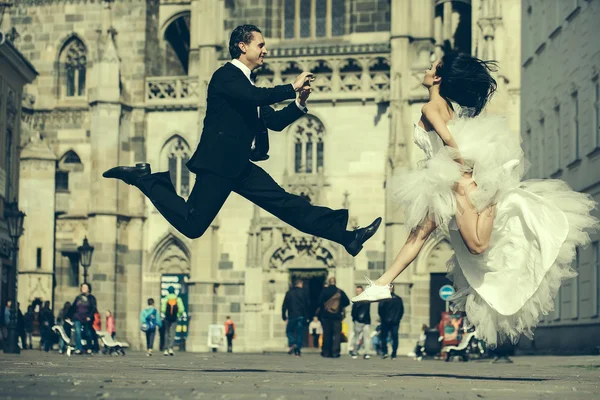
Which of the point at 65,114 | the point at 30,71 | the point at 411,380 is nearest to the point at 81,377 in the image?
the point at 411,380

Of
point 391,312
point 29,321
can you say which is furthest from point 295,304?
point 29,321

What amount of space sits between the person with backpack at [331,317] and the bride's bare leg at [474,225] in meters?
17.0

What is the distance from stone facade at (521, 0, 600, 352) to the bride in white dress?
54.5 ft

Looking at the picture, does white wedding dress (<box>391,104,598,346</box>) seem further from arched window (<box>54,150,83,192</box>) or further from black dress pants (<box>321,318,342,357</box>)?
arched window (<box>54,150,83,192</box>)

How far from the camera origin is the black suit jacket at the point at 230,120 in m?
10.3

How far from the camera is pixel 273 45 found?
50375 mm

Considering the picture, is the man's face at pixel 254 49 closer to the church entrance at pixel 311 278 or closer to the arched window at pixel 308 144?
the church entrance at pixel 311 278

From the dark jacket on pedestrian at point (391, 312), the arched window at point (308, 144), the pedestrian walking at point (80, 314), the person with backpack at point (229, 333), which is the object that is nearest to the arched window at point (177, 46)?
the arched window at point (308, 144)

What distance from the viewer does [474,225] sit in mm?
10180

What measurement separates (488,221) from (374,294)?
3.14ft

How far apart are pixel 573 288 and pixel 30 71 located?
16.2 m

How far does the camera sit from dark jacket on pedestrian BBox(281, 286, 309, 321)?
3050 cm

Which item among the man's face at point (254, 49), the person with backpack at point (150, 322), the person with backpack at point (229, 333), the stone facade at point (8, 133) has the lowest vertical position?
the person with backpack at point (229, 333)

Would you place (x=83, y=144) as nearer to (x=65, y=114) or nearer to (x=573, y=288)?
(x=65, y=114)
